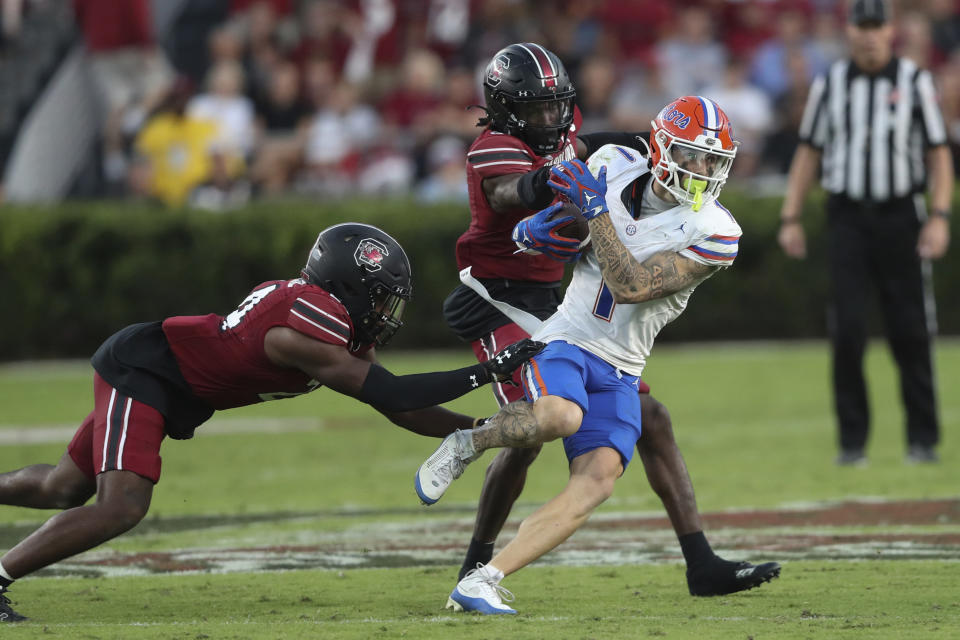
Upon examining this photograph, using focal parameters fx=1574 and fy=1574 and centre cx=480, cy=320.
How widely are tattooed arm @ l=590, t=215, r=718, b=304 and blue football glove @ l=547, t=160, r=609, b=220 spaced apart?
1.5 inches

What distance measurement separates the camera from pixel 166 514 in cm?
763

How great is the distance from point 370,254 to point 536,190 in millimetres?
606

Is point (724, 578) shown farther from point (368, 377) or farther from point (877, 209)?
point (877, 209)

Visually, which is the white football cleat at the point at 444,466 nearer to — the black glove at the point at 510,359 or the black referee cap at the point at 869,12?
the black glove at the point at 510,359

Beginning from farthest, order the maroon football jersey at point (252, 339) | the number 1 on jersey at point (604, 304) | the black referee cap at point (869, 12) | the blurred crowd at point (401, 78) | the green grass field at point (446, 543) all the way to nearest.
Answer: the blurred crowd at point (401, 78) < the black referee cap at point (869, 12) < the number 1 on jersey at point (604, 304) < the maroon football jersey at point (252, 339) < the green grass field at point (446, 543)

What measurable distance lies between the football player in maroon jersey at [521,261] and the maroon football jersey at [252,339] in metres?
0.74

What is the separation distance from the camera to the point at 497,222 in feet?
19.2

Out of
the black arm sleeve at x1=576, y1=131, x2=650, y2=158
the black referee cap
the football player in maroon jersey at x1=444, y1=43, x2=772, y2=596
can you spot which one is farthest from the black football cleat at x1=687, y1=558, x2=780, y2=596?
the black referee cap

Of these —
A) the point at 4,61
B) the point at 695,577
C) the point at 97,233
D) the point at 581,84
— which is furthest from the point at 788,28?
the point at 695,577

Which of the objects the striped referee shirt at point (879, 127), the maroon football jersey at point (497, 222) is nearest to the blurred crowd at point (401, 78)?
the striped referee shirt at point (879, 127)

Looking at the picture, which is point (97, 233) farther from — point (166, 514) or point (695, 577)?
point (695, 577)

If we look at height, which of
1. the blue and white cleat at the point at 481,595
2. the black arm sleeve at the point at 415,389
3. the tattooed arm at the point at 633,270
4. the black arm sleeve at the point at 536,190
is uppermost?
the black arm sleeve at the point at 536,190

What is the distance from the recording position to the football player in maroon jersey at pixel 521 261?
5.45m

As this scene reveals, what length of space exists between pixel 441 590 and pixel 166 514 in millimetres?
2457
